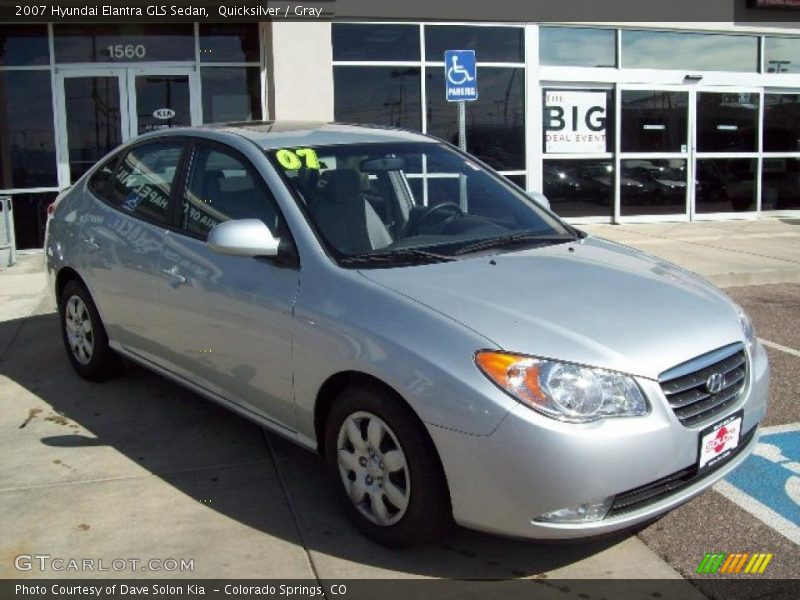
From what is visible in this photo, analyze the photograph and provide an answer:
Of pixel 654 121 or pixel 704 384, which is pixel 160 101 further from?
pixel 704 384

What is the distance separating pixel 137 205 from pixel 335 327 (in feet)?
6.96

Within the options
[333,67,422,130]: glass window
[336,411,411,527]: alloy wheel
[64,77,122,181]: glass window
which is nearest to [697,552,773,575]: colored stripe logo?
[336,411,411,527]: alloy wheel

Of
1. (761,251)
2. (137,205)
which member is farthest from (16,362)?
(761,251)

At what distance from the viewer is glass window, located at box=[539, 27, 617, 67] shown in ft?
43.6

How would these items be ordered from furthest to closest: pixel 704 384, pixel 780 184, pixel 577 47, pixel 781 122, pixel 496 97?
1. pixel 780 184
2. pixel 781 122
3. pixel 577 47
4. pixel 496 97
5. pixel 704 384

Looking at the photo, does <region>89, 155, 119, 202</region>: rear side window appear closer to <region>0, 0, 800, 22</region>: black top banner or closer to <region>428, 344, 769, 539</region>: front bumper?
<region>428, 344, 769, 539</region>: front bumper

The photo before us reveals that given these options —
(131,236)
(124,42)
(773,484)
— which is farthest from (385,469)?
(124,42)

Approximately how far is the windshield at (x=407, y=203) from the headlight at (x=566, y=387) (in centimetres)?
92

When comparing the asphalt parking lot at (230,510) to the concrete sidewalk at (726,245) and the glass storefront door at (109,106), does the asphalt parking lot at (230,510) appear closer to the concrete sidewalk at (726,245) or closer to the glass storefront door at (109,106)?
the concrete sidewalk at (726,245)

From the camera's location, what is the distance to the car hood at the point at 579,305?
118 inches

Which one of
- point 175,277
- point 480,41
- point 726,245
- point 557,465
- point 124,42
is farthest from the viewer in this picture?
point 480,41

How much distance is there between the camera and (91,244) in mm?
5188

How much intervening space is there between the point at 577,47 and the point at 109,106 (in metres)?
7.29

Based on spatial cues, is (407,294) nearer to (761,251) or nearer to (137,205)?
(137,205)
